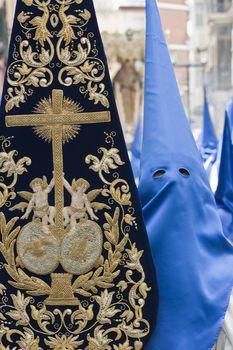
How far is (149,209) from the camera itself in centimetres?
261

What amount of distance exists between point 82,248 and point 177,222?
13.3 inches

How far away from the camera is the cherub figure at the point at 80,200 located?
2.42 metres

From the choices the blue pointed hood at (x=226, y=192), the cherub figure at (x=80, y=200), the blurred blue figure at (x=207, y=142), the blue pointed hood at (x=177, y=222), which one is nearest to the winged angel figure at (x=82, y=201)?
the cherub figure at (x=80, y=200)

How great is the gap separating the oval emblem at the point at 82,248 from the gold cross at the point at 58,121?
86mm

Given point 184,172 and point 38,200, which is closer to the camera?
point 38,200

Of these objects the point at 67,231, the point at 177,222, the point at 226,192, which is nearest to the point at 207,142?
the point at 226,192

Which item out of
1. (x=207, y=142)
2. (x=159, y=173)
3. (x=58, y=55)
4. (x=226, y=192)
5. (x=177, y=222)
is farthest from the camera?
(x=207, y=142)

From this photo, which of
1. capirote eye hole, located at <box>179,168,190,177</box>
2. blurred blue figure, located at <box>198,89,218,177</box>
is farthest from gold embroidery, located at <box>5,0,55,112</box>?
blurred blue figure, located at <box>198,89,218,177</box>

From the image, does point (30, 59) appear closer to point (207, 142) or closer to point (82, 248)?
point (82, 248)

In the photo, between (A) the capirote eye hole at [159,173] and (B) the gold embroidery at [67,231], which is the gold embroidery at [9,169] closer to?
(B) the gold embroidery at [67,231]

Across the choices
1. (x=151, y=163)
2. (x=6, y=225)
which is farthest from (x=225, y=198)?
(x=6, y=225)

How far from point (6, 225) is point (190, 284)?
63cm

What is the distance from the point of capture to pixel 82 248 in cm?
245

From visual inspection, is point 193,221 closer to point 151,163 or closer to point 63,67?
point 151,163
